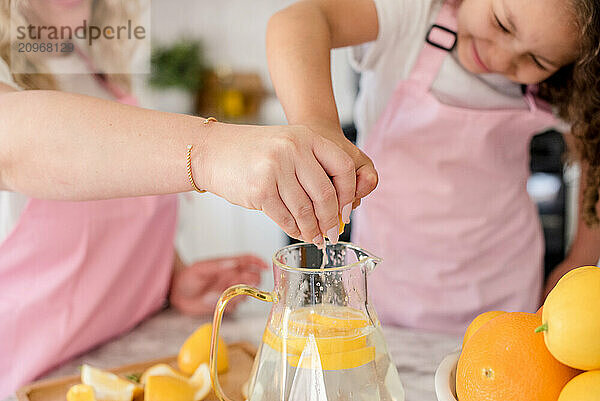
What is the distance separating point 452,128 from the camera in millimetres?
954

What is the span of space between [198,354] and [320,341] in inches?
10.6

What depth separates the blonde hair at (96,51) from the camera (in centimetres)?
82

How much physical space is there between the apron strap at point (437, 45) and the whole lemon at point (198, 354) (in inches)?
19.4

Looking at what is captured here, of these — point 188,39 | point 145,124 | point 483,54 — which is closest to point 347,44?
point 483,54

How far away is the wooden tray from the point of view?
670 mm

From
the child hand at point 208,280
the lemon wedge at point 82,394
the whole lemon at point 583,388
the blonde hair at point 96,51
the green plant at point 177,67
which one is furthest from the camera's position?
the green plant at point 177,67

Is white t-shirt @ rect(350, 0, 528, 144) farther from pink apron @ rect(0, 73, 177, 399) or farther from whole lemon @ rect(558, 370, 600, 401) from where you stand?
whole lemon @ rect(558, 370, 600, 401)

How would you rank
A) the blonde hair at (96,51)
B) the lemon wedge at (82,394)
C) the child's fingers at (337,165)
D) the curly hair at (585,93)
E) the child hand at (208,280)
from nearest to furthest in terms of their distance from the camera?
the child's fingers at (337,165) → the lemon wedge at (82,394) → the curly hair at (585,93) → the blonde hair at (96,51) → the child hand at (208,280)

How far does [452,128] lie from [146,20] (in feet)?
1.97

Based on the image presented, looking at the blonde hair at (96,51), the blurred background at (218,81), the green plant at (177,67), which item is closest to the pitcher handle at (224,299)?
the blonde hair at (96,51)

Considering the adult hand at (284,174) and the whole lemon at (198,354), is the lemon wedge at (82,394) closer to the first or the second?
the whole lemon at (198,354)

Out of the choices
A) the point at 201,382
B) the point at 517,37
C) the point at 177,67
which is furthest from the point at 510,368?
the point at 177,67

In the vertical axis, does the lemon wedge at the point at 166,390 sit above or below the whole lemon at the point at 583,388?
below

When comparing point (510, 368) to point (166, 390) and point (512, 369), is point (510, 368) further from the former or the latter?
point (166, 390)
